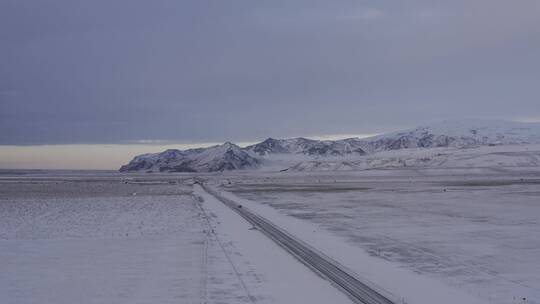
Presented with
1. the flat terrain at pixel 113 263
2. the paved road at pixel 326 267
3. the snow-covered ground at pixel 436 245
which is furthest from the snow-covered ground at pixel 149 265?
the snow-covered ground at pixel 436 245

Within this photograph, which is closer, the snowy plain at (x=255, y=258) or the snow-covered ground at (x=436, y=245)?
the snowy plain at (x=255, y=258)

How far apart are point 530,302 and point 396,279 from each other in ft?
10.7

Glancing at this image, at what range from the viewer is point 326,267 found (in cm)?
1620

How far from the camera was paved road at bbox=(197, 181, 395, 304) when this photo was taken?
12.5 metres

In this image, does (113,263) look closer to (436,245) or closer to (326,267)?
(326,267)

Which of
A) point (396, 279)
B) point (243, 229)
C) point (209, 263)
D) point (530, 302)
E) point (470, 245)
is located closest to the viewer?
point (530, 302)

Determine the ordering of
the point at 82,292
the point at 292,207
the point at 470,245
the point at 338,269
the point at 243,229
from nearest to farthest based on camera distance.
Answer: the point at 82,292 < the point at 338,269 < the point at 470,245 < the point at 243,229 < the point at 292,207

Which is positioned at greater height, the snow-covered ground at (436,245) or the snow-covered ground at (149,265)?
the snow-covered ground at (149,265)

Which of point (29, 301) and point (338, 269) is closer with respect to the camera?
point (29, 301)

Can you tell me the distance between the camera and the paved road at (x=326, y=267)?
1254 cm

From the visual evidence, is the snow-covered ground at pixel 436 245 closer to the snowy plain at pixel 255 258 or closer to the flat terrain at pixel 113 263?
the snowy plain at pixel 255 258

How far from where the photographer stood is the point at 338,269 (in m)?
Answer: 15.9

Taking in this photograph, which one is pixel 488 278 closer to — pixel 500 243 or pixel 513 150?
pixel 500 243

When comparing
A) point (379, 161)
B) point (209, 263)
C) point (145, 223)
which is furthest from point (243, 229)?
point (379, 161)
